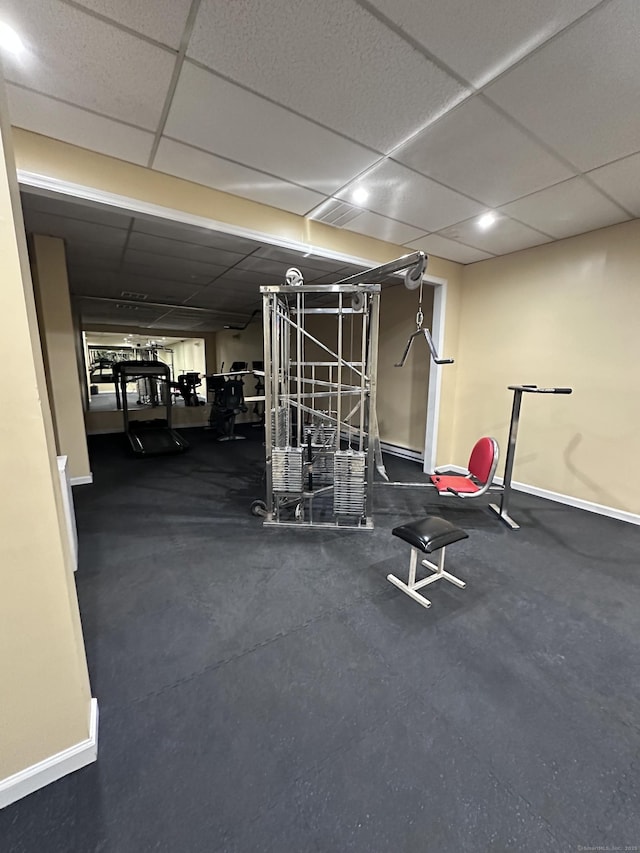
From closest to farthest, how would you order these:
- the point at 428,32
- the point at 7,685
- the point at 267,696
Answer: the point at 7,685 < the point at 428,32 < the point at 267,696

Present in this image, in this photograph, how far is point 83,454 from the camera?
13.0ft

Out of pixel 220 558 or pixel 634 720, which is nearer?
pixel 634 720

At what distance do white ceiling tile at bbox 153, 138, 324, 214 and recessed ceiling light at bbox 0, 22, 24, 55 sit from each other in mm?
708

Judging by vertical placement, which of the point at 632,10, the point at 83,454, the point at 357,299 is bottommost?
the point at 83,454

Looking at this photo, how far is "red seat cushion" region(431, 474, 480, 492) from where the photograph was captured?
302 cm

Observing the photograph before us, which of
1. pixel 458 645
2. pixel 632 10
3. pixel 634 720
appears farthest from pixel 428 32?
pixel 634 720

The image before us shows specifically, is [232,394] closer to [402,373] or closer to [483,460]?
[402,373]

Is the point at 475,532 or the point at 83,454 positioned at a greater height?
the point at 83,454

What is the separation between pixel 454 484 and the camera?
311cm

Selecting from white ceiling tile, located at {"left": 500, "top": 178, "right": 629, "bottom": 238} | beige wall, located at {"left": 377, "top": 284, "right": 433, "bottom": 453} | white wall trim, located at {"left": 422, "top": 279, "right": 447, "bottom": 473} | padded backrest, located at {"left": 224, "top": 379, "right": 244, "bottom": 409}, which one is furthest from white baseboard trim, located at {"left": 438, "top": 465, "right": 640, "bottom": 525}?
padded backrest, located at {"left": 224, "top": 379, "right": 244, "bottom": 409}

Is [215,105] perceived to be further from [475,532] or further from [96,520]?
[475,532]

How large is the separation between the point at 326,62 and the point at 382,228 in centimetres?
196

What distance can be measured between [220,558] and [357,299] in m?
2.51

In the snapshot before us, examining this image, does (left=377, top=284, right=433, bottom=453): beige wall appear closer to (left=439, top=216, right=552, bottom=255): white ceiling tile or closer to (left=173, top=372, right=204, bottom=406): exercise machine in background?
(left=439, top=216, right=552, bottom=255): white ceiling tile
